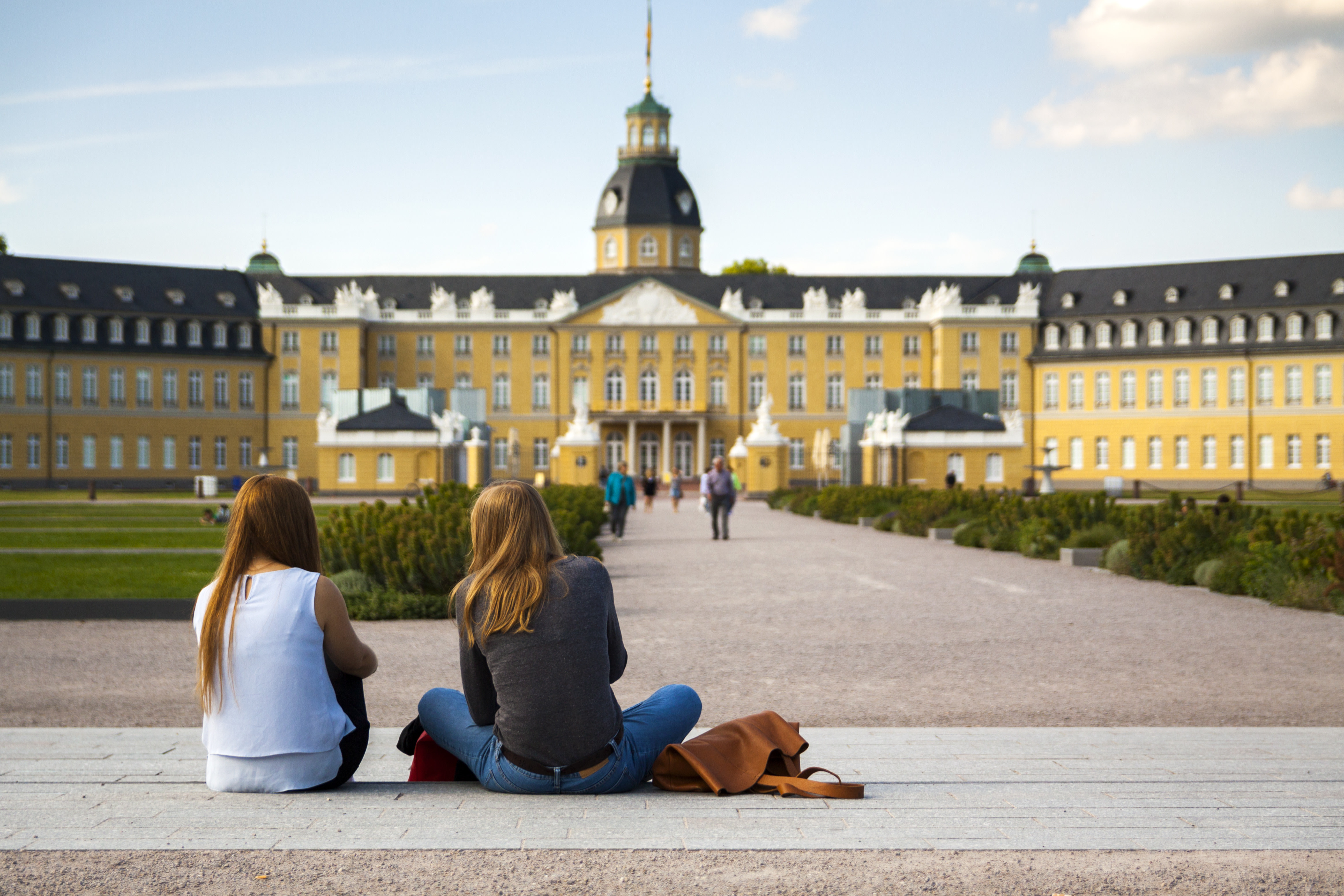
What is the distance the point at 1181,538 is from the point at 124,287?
6838cm

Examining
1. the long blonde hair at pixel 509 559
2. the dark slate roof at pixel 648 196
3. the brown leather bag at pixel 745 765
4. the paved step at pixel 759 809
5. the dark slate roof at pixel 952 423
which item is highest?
the dark slate roof at pixel 648 196

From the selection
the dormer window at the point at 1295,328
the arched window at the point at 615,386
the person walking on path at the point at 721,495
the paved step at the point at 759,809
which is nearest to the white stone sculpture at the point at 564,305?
the arched window at the point at 615,386

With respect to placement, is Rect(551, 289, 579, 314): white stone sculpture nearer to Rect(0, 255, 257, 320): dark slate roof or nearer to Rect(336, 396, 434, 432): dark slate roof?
Rect(0, 255, 257, 320): dark slate roof

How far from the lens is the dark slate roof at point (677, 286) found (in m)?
77.9

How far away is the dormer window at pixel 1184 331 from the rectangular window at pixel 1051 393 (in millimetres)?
6773

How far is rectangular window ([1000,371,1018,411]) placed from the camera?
76.2 m

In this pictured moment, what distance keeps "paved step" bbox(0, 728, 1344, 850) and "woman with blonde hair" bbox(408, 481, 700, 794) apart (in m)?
0.12

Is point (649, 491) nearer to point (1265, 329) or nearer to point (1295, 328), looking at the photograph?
point (1265, 329)

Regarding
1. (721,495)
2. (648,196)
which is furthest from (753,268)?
(721,495)

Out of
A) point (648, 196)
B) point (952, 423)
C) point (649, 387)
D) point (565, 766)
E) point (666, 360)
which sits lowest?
point (565, 766)

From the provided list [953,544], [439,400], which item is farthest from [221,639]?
[439,400]

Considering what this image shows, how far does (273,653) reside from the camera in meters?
4.34

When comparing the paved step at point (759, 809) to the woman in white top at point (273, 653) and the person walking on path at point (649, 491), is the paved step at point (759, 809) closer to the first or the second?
the woman in white top at point (273, 653)

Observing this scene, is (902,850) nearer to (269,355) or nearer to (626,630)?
(626,630)
